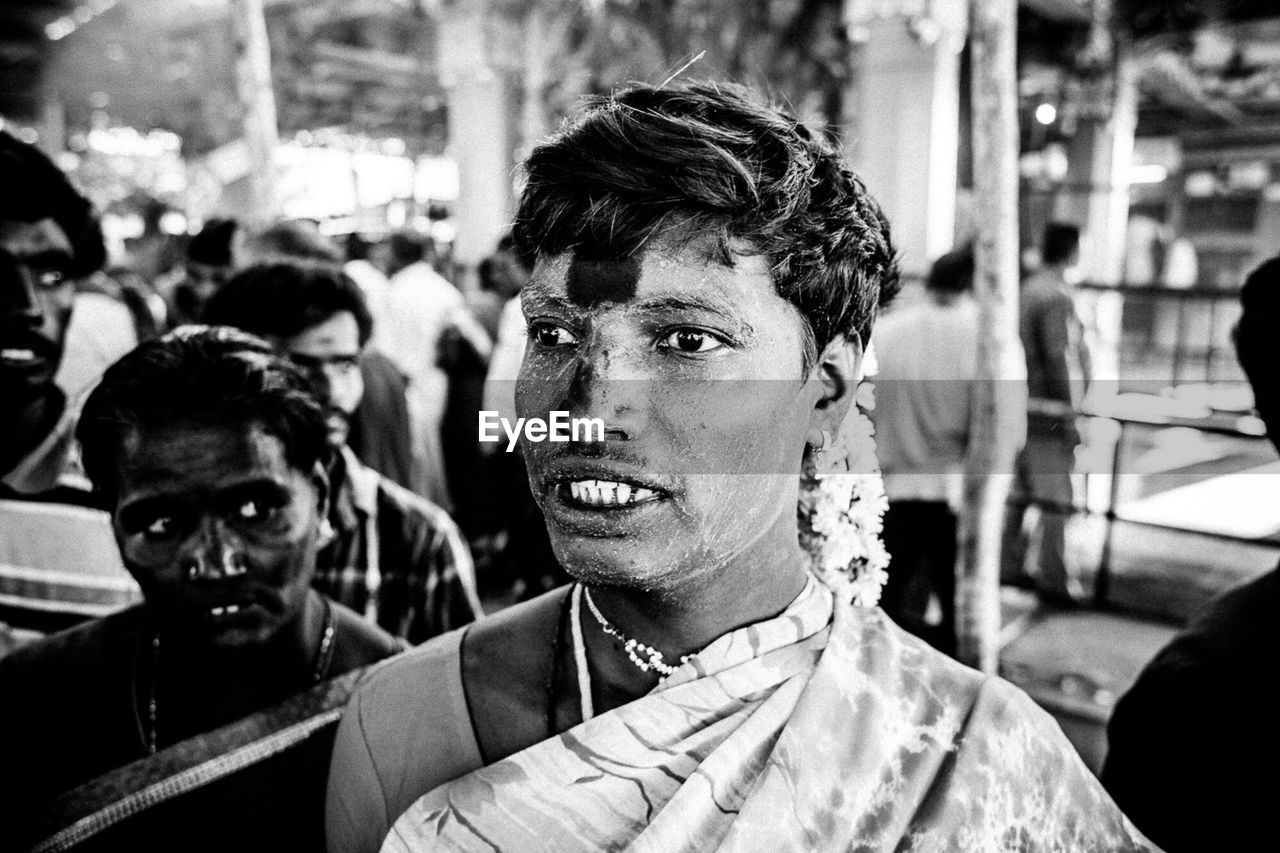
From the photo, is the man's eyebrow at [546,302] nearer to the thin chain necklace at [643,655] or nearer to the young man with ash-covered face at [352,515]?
the thin chain necklace at [643,655]

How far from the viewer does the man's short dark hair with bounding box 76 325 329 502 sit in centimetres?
161

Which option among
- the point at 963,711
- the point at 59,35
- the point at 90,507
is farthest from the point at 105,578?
the point at 59,35

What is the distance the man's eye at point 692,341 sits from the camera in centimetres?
120

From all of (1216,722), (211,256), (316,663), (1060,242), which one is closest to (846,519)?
(1216,722)

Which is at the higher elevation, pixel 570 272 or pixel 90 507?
pixel 570 272

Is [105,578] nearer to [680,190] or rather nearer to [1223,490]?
[680,190]

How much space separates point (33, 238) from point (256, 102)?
359 centimetres

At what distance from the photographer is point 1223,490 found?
7258 mm

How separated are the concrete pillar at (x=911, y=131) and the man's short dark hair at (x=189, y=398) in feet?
17.7

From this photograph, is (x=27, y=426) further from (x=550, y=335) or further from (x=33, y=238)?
(x=550, y=335)

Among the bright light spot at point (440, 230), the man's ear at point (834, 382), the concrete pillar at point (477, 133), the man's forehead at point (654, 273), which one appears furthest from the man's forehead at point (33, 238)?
the bright light spot at point (440, 230)

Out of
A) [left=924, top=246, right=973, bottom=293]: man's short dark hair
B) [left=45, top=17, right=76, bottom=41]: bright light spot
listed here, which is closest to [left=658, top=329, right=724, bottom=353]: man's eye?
[left=924, top=246, right=973, bottom=293]: man's short dark hair

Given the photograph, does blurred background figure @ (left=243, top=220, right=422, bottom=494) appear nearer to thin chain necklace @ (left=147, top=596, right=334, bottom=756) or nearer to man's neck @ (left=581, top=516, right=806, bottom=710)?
thin chain necklace @ (left=147, top=596, right=334, bottom=756)

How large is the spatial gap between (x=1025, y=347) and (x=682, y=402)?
4.78 m
